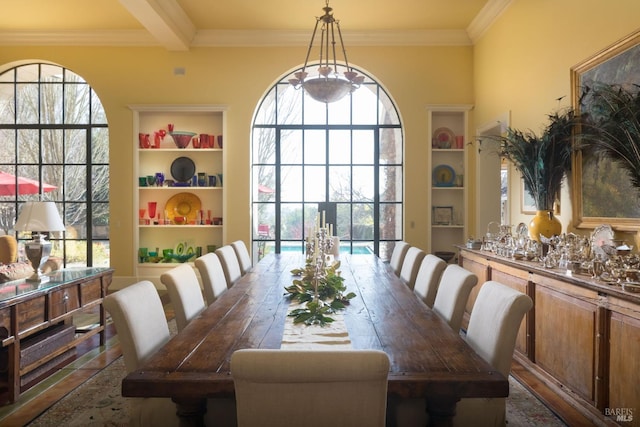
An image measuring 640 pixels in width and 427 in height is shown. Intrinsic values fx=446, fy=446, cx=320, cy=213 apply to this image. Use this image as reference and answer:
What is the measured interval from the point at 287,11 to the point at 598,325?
4.82m

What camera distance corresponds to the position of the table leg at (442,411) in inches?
60.2

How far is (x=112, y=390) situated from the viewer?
3.05 metres

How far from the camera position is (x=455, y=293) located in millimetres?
2357

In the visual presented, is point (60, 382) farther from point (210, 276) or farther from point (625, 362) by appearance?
point (625, 362)

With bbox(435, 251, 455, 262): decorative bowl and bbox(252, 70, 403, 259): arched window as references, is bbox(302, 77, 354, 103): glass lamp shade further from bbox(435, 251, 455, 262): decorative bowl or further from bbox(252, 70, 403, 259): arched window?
bbox(435, 251, 455, 262): decorative bowl

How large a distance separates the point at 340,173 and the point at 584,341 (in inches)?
172

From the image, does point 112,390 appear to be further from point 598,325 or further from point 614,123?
point 614,123

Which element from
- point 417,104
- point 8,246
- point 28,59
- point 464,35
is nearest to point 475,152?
point 417,104

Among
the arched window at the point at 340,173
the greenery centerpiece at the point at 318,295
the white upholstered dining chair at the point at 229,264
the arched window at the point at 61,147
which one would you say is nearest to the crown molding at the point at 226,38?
the arched window at the point at 61,147

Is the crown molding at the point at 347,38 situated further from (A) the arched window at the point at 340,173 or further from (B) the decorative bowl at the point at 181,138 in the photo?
(B) the decorative bowl at the point at 181,138

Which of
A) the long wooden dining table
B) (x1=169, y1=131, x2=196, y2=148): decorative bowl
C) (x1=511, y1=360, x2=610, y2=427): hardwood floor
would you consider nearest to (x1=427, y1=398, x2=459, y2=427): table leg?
the long wooden dining table

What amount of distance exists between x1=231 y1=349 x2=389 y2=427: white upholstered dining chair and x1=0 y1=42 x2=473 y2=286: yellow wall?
523 centimetres

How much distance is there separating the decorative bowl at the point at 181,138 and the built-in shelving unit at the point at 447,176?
3423mm

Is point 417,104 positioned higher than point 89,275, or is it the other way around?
point 417,104
